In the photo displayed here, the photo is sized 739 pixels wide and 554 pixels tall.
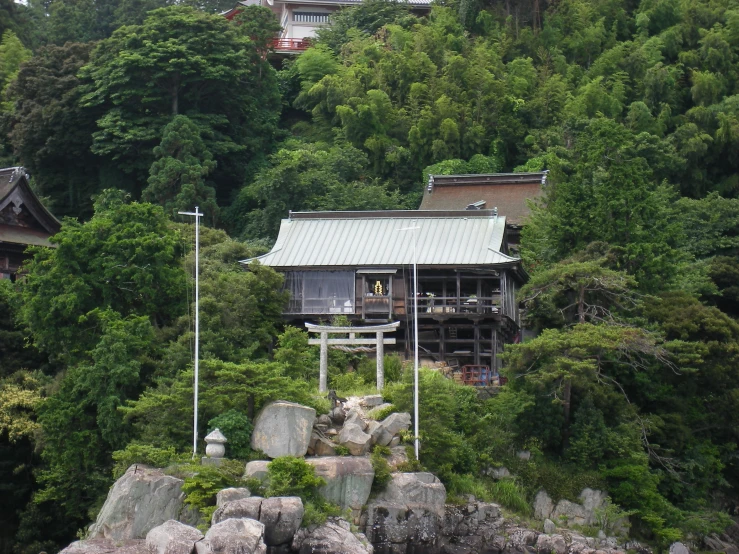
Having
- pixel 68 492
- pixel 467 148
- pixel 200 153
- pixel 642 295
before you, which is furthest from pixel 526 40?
pixel 68 492

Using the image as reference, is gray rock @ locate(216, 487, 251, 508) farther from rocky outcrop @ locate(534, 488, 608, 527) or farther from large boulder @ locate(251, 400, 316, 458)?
rocky outcrop @ locate(534, 488, 608, 527)

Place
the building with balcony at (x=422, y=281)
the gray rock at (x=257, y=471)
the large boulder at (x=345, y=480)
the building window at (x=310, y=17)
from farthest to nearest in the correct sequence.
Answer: the building window at (x=310, y=17) → the building with balcony at (x=422, y=281) → the large boulder at (x=345, y=480) → the gray rock at (x=257, y=471)

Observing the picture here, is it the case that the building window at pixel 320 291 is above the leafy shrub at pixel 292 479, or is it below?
above

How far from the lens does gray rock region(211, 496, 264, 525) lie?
27906mm

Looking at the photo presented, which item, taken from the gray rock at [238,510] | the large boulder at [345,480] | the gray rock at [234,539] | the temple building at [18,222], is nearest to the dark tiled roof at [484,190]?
the temple building at [18,222]

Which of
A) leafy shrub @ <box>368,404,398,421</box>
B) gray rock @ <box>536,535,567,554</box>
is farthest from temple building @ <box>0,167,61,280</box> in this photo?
gray rock @ <box>536,535,567,554</box>

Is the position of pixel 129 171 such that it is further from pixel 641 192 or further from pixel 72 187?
pixel 641 192

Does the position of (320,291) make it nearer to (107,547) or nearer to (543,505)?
(543,505)

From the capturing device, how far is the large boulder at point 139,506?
29.3 meters

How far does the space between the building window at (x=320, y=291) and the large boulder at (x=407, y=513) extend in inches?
337

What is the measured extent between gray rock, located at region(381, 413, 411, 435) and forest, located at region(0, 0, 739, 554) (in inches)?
22.3

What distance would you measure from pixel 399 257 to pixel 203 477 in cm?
1193

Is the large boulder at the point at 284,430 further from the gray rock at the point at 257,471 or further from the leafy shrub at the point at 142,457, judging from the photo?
the leafy shrub at the point at 142,457

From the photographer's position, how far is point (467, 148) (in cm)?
5372
